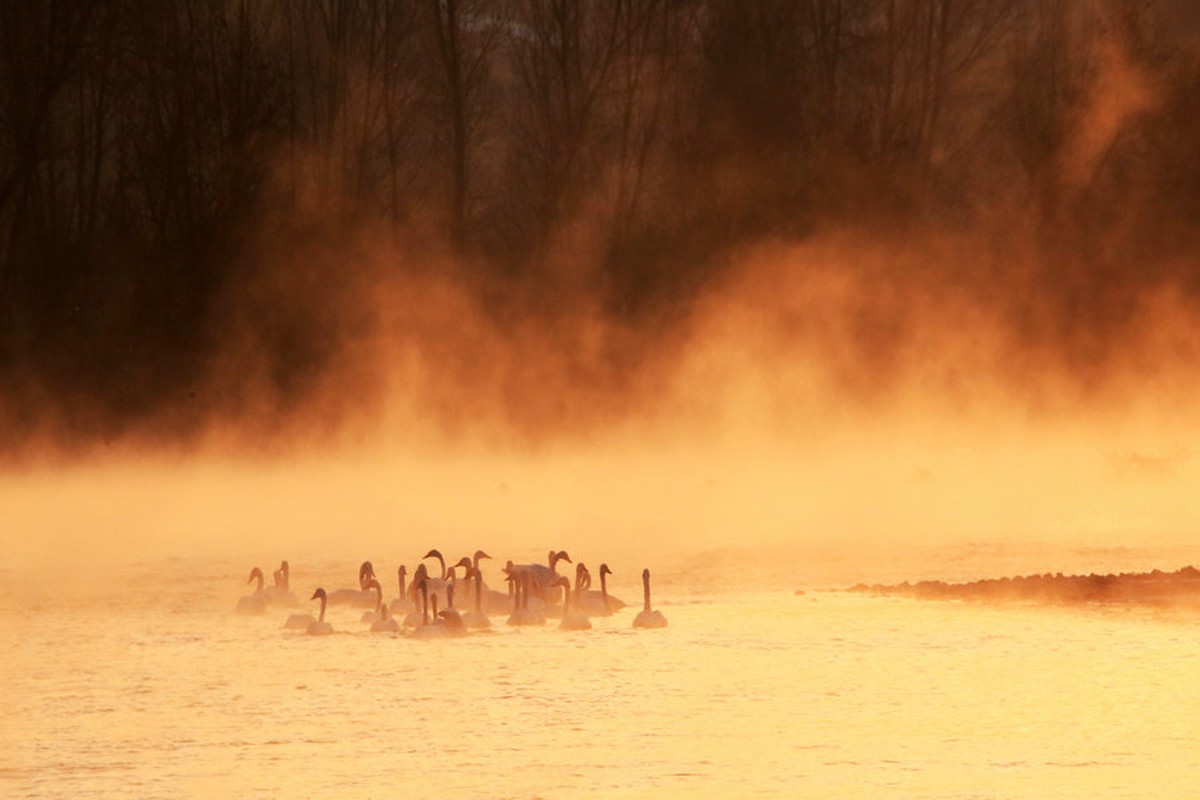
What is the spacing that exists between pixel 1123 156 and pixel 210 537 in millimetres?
18415

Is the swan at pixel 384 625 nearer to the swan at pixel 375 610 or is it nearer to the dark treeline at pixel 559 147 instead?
the swan at pixel 375 610

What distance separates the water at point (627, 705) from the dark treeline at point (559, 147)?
1347 cm

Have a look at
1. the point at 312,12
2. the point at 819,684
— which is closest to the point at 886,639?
the point at 819,684

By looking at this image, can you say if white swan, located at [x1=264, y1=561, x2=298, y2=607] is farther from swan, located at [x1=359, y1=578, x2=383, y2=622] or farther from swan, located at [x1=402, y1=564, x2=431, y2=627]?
swan, located at [x1=402, y1=564, x2=431, y2=627]

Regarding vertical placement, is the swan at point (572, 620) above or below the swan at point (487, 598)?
below

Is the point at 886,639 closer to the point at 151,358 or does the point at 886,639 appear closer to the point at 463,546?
the point at 463,546

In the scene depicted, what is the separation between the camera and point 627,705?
29.6 feet

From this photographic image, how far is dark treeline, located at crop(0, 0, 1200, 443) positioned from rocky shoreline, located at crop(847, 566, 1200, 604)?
12373mm

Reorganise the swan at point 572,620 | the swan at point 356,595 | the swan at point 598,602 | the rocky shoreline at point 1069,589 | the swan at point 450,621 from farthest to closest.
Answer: the swan at point 356,595
the rocky shoreline at point 1069,589
the swan at point 598,602
the swan at point 572,620
the swan at point 450,621

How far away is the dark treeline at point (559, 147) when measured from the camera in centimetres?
2555

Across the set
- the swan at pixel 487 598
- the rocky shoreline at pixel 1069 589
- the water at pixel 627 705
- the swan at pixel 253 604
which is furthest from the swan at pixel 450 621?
the rocky shoreline at pixel 1069 589

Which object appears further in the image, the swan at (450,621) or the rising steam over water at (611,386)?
the swan at (450,621)

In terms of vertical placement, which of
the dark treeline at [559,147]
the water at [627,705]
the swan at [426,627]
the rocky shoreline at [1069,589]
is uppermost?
the dark treeline at [559,147]

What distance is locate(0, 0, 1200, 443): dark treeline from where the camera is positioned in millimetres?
25547
